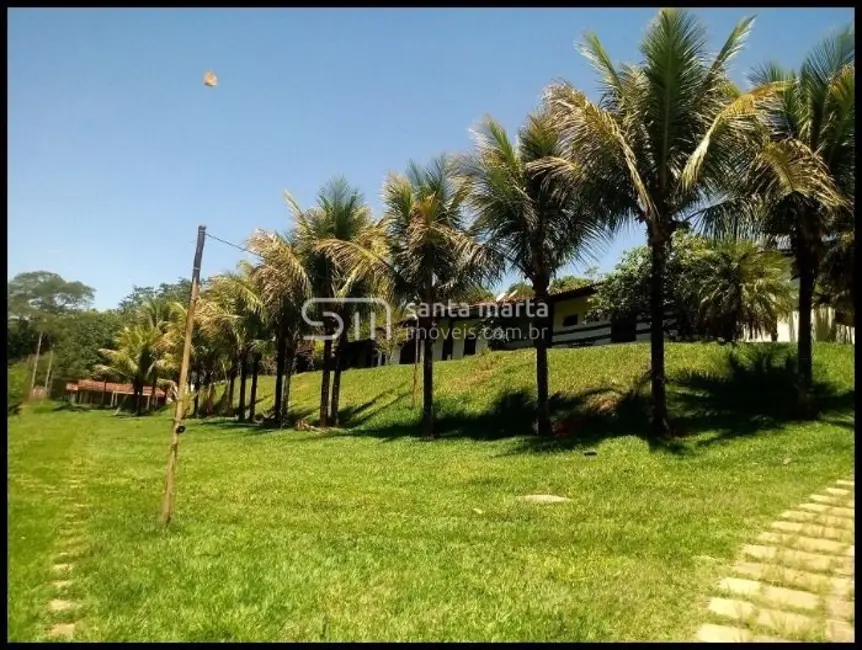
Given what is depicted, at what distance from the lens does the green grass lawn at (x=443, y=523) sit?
14.4 ft

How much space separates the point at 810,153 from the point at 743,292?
36.3 ft

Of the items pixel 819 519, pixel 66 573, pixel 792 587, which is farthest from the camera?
pixel 819 519

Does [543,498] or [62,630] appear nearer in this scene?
[62,630]

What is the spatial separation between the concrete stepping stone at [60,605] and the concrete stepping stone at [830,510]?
738 centimetres

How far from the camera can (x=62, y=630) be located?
14.1 feet

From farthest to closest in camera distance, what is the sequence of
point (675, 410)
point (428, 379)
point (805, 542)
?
point (428, 379) → point (675, 410) → point (805, 542)

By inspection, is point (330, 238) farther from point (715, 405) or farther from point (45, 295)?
point (45, 295)

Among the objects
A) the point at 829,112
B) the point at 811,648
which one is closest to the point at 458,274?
the point at 829,112

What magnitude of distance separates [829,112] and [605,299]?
14.5m

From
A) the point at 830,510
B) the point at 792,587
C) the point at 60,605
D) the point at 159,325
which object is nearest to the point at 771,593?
the point at 792,587

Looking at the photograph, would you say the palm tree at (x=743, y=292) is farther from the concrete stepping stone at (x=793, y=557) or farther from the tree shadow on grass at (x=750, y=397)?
the concrete stepping stone at (x=793, y=557)

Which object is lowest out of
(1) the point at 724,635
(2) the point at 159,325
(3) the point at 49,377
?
(1) the point at 724,635

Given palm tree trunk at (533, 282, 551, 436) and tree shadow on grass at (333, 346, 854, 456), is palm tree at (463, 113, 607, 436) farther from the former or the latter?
tree shadow on grass at (333, 346, 854, 456)

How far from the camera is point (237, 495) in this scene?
953 centimetres
